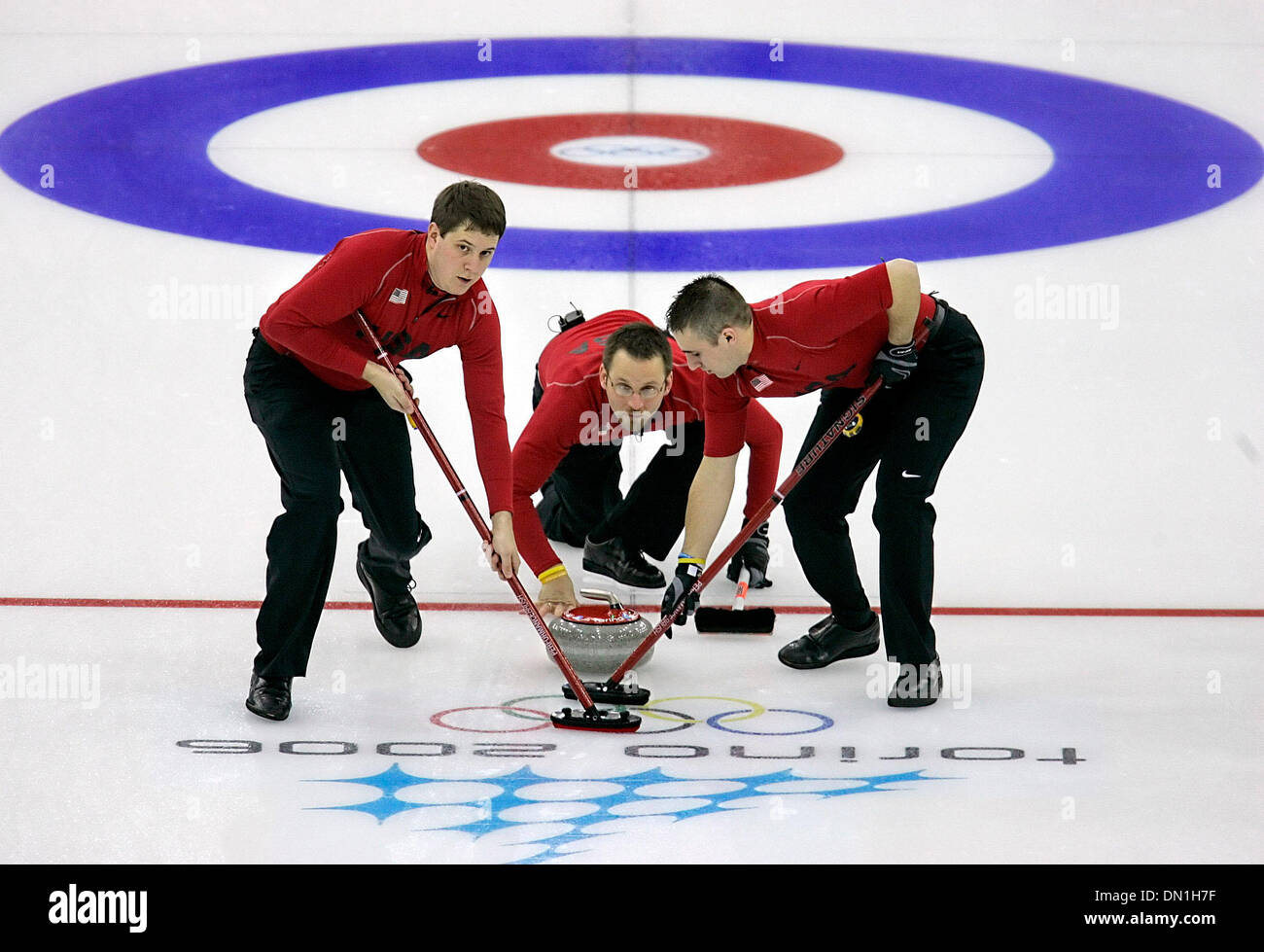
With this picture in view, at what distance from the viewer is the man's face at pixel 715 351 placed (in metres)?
3.93

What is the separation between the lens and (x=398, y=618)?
461cm

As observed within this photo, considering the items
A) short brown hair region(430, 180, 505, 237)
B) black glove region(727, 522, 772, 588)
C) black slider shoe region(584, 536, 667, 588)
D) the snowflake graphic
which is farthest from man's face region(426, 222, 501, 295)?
black glove region(727, 522, 772, 588)

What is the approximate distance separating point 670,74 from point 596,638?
6.51 metres

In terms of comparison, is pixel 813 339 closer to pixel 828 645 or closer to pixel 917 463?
pixel 917 463

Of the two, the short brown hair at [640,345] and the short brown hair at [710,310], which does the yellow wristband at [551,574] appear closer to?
the short brown hair at [640,345]

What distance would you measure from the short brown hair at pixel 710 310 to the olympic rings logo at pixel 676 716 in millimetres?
982

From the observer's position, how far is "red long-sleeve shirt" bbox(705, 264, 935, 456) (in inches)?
158

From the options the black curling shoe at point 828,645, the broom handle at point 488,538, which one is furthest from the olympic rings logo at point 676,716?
the black curling shoe at point 828,645

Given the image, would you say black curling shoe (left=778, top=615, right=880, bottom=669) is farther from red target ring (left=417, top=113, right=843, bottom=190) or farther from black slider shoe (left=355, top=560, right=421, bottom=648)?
red target ring (left=417, top=113, right=843, bottom=190)

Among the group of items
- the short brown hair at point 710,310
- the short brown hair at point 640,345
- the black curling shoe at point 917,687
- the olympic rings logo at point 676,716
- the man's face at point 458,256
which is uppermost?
the man's face at point 458,256

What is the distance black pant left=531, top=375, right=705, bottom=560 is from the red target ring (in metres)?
3.33

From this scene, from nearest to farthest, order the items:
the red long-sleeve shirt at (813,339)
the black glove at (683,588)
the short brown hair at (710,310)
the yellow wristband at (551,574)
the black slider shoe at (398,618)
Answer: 1. the short brown hair at (710,310)
2. the red long-sleeve shirt at (813,339)
3. the black glove at (683,588)
4. the yellow wristband at (551,574)
5. the black slider shoe at (398,618)
